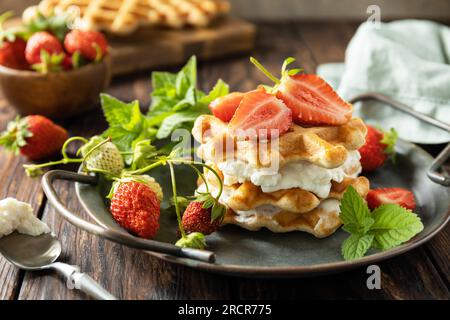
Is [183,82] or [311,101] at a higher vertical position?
[311,101]

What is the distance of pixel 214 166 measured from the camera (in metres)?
1.70

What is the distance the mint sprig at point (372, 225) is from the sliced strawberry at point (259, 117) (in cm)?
24

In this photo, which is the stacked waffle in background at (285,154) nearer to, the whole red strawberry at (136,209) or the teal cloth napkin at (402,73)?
the whole red strawberry at (136,209)

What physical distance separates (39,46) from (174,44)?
0.83 m

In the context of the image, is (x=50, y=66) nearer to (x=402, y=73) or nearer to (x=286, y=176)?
(x=286, y=176)

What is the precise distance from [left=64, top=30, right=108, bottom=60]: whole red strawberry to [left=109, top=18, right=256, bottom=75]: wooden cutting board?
17.4 inches

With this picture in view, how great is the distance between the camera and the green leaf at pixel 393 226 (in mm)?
1496

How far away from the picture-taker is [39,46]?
2.33 meters

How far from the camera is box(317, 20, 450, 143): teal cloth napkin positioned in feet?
7.35

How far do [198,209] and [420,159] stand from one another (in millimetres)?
797

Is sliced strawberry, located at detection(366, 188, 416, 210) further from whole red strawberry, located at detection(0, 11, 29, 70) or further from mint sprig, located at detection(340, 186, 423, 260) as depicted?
whole red strawberry, located at detection(0, 11, 29, 70)

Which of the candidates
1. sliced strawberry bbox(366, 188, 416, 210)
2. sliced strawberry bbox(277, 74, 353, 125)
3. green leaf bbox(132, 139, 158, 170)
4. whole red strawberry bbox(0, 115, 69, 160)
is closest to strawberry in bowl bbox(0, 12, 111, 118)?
whole red strawberry bbox(0, 115, 69, 160)

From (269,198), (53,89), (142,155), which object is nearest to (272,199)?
(269,198)
